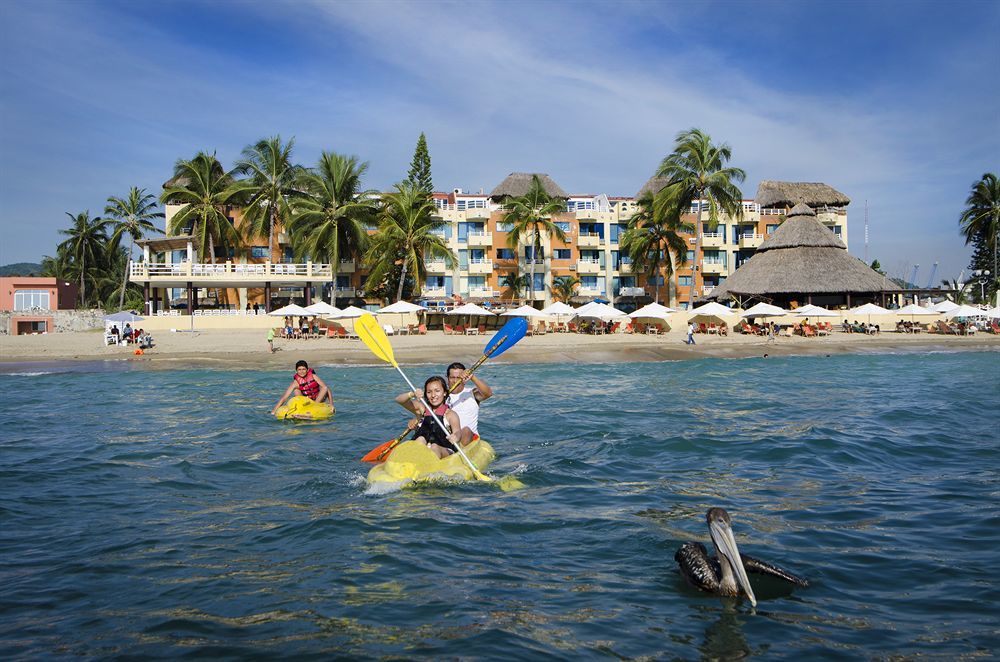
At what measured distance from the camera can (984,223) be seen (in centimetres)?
6141

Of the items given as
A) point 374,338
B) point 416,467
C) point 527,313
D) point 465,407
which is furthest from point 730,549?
point 527,313

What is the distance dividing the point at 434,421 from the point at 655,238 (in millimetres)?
46357

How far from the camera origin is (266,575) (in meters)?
6.57

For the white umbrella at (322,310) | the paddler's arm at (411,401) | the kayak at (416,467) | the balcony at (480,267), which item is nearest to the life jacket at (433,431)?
the paddler's arm at (411,401)

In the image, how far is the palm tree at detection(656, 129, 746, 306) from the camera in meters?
50.3

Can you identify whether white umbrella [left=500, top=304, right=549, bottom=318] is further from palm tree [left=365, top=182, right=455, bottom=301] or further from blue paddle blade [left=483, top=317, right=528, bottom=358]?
blue paddle blade [left=483, top=317, right=528, bottom=358]

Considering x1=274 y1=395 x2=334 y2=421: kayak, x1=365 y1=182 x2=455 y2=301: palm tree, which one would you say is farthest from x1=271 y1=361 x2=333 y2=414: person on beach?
x1=365 y1=182 x2=455 y2=301: palm tree

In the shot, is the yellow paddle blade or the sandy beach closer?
the yellow paddle blade

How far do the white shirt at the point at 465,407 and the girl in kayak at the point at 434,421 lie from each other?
55 cm

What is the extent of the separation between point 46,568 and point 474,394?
5.93 m

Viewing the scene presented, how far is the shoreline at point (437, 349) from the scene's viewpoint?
2970 cm

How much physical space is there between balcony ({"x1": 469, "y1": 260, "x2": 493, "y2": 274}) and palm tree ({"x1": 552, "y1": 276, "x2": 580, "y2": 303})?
204 inches

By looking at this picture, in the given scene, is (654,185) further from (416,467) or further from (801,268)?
(416,467)

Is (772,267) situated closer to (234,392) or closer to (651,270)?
(651,270)
